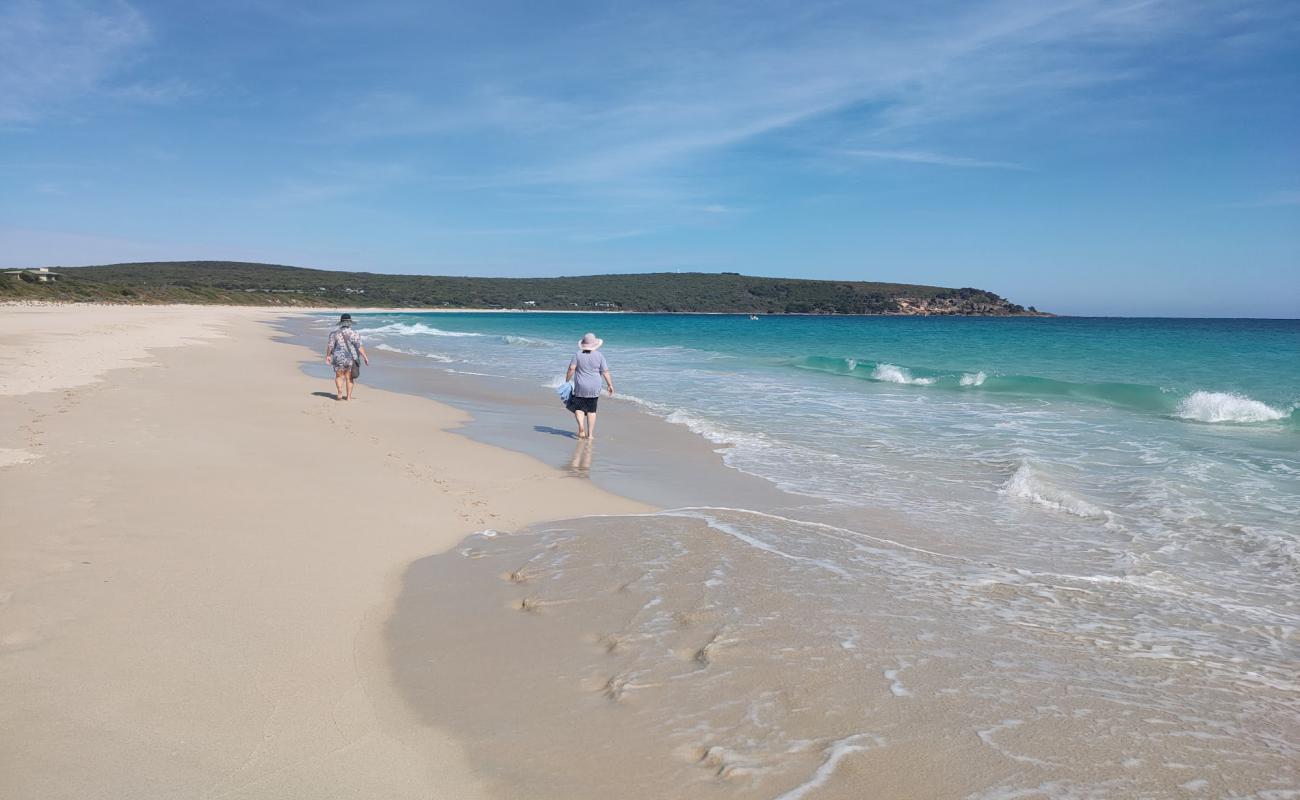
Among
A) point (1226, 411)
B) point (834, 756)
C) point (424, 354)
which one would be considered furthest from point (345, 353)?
point (1226, 411)

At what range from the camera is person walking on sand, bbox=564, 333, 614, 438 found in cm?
1124

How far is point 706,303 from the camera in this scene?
478ft

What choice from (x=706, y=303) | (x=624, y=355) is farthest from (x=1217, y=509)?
(x=706, y=303)

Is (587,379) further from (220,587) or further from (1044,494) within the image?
(220,587)

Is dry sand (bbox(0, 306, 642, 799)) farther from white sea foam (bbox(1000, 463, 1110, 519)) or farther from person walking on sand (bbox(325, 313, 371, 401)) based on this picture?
white sea foam (bbox(1000, 463, 1110, 519))

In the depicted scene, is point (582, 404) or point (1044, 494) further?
point (582, 404)

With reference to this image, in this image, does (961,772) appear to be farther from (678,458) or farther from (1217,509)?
(678,458)

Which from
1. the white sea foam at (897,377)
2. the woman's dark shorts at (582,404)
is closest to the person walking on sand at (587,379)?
the woman's dark shorts at (582,404)

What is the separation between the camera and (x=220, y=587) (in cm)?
462

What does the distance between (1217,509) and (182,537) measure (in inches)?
375

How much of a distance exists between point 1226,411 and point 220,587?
61.7 ft

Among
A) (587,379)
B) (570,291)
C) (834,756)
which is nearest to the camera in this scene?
(834,756)

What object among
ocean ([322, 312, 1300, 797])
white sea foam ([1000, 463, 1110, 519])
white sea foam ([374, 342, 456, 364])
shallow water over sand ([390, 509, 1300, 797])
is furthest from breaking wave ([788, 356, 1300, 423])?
white sea foam ([374, 342, 456, 364])

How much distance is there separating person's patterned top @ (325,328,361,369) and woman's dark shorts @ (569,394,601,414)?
5.02m
